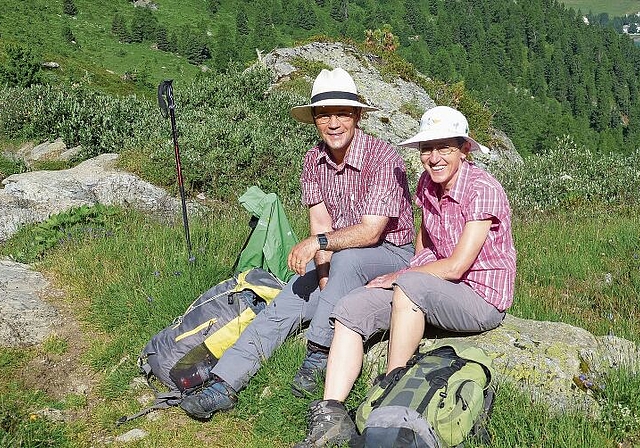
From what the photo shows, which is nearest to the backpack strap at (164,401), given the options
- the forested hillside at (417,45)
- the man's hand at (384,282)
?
the man's hand at (384,282)

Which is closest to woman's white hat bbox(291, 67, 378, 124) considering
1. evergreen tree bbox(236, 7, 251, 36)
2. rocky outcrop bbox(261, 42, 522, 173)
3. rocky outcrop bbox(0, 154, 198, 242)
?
rocky outcrop bbox(0, 154, 198, 242)

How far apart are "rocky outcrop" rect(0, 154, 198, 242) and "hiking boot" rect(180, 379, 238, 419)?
15.3 feet

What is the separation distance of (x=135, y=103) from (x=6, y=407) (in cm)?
1334

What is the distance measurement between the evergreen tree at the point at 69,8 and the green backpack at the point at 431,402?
70661mm

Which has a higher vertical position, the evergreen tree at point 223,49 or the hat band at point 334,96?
the evergreen tree at point 223,49

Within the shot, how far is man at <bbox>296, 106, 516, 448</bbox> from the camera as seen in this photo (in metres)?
3.62

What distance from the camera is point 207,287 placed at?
5340 millimetres

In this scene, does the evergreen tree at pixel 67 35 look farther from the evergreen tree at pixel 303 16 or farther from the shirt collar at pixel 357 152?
the shirt collar at pixel 357 152

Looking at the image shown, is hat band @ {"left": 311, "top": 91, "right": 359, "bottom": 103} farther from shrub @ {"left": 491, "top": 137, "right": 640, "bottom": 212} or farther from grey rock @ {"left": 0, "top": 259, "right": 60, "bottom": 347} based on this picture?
shrub @ {"left": 491, "top": 137, "right": 640, "bottom": 212}

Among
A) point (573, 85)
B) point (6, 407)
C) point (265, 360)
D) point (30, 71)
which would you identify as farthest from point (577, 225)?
point (573, 85)

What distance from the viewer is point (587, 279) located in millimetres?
6352

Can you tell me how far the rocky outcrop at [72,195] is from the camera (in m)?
8.80

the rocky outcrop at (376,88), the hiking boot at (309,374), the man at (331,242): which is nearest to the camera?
the hiking boot at (309,374)

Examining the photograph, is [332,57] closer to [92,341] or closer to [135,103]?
[135,103]
